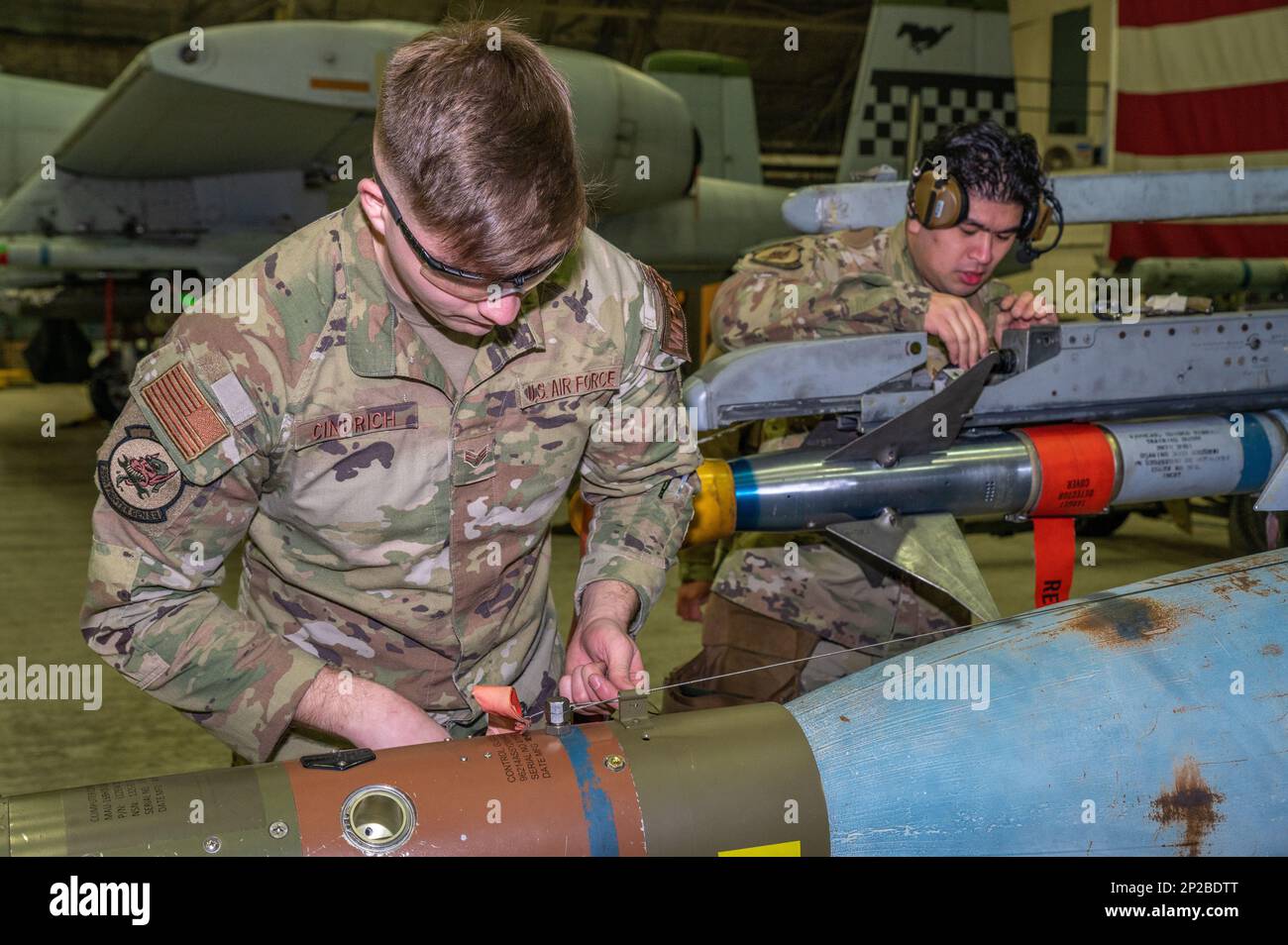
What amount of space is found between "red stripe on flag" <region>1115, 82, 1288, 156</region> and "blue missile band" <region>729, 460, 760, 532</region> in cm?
696

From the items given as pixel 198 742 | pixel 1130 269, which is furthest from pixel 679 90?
pixel 198 742

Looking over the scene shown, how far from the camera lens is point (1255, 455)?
228cm

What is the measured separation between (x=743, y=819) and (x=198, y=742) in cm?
244

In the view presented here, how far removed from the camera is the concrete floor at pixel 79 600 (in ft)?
10.1

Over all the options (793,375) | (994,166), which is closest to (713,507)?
(793,375)

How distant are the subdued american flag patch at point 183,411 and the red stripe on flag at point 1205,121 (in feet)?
26.3

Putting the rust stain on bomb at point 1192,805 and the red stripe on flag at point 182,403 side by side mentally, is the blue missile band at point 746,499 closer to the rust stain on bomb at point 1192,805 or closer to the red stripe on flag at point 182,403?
the rust stain on bomb at point 1192,805

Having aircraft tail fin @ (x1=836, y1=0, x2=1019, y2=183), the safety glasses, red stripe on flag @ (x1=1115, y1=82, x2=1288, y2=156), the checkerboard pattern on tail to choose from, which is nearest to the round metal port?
the safety glasses

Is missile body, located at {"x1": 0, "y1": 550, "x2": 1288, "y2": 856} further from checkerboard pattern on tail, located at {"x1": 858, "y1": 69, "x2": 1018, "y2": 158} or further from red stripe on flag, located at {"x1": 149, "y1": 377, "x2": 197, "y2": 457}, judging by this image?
checkerboard pattern on tail, located at {"x1": 858, "y1": 69, "x2": 1018, "y2": 158}

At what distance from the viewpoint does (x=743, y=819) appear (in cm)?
117

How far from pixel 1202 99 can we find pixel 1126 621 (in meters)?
7.55

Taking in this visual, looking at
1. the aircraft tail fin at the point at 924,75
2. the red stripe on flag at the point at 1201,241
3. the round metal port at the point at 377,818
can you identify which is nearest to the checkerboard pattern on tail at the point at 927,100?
the aircraft tail fin at the point at 924,75

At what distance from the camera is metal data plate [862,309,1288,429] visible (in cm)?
215

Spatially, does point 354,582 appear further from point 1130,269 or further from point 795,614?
point 1130,269
